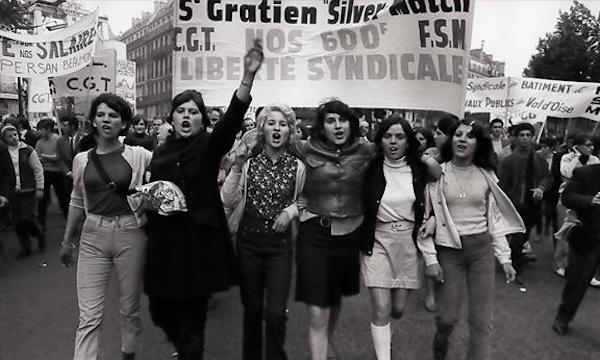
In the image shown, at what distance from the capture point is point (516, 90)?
13062mm

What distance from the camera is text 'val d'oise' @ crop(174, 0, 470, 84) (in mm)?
4445

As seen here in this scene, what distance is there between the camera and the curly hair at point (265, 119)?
138 inches

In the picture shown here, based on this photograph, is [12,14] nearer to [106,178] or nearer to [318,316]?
[106,178]

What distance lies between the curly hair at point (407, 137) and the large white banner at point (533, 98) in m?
9.93

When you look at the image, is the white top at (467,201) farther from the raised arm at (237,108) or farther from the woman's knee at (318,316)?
the raised arm at (237,108)

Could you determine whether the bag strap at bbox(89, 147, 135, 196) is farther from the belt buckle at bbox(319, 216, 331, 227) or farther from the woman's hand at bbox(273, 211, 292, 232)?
the belt buckle at bbox(319, 216, 331, 227)

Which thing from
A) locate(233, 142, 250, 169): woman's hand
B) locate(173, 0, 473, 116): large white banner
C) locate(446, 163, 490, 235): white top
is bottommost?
locate(446, 163, 490, 235): white top

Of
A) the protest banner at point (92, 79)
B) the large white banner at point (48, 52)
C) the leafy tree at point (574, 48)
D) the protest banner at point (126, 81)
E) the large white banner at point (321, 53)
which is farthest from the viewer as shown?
the leafy tree at point (574, 48)

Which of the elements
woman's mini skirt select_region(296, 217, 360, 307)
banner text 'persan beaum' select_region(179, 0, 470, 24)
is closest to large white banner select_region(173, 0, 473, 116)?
banner text 'persan beaum' select_region(179, 0, 470, 24)

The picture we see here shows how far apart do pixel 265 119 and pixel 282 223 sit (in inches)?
28.5

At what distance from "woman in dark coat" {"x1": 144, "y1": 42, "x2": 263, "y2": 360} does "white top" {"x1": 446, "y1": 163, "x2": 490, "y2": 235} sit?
1573 mm

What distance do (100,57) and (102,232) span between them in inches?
318

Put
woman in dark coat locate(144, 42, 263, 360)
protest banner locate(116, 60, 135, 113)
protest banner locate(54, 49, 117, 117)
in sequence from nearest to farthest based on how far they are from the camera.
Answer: woman in dark coat locate(144, 42, 263, 360) < protest banner locate(54, 49, 117, 117) < protest banner locate(116, 60, 135, 113)

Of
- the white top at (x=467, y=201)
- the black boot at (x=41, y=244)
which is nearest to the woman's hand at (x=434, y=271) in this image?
the white top at (x=467, y=201)
